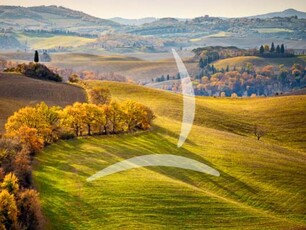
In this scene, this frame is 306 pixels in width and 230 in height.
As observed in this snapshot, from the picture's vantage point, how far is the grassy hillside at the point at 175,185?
49062 mm

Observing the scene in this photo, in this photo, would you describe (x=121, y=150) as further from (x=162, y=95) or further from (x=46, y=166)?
(x=162, y=95)

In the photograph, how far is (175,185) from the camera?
5781 centimetres

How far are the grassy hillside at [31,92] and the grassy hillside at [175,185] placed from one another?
82.3 feet

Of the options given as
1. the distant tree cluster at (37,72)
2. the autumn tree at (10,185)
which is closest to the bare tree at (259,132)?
the distant tree cluster at (37,72)

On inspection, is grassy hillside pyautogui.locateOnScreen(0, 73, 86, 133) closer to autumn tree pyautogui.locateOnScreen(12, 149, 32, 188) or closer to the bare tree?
the bare tree

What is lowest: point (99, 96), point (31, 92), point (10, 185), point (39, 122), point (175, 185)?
point (175, 185)

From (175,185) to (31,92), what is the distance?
6577 centimetres

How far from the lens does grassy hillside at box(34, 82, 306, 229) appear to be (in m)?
49.1

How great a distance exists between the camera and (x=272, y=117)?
117 metres

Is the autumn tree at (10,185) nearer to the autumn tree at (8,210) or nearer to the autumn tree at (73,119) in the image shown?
the autumn tree at (8,210)

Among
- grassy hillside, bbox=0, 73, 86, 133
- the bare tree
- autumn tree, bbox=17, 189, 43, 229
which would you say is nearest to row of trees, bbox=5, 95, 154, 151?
autumn tree, bbox=17, 189, 43, 229

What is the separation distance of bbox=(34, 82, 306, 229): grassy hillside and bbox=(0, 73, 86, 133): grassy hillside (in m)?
25.1

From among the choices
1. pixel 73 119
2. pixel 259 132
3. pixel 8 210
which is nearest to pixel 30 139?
pixel 73 119

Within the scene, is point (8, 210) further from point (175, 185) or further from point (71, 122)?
point (71, 122)
